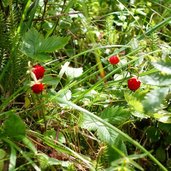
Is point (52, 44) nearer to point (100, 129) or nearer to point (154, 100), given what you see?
point (100, 129)

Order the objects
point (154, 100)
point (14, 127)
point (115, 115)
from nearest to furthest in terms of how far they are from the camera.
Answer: point (154, 100) < point (14, 127) < point (115, 115)

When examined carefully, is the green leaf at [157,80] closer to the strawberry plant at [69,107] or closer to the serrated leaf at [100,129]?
the strawberry plant at [69,107]

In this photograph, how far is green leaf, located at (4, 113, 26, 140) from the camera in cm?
92

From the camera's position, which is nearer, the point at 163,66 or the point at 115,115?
the point at 163,66

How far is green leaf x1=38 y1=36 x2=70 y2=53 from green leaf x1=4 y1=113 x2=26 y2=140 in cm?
23

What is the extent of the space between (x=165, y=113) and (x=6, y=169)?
44cm

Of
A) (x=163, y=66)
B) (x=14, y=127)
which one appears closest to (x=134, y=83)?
(x=163, y=66)

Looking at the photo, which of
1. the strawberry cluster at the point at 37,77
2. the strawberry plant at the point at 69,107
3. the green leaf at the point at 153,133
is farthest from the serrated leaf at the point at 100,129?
the green leaf at the point at 153,133

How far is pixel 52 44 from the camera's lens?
42.8 inches

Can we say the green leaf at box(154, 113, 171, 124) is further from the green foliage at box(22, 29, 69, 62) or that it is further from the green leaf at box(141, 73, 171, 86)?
the green foliage at box(22, 29, 69, 62)

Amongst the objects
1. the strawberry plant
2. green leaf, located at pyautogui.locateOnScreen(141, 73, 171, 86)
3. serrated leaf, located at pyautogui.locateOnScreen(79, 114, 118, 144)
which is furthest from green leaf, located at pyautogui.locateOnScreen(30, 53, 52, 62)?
green leaf, located at pyautogui.locateOnScreen(141, 73, 171, 86)

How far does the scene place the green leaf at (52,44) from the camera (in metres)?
1.08

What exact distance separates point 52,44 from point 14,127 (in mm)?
273

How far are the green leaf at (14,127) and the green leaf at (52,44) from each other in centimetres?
23
